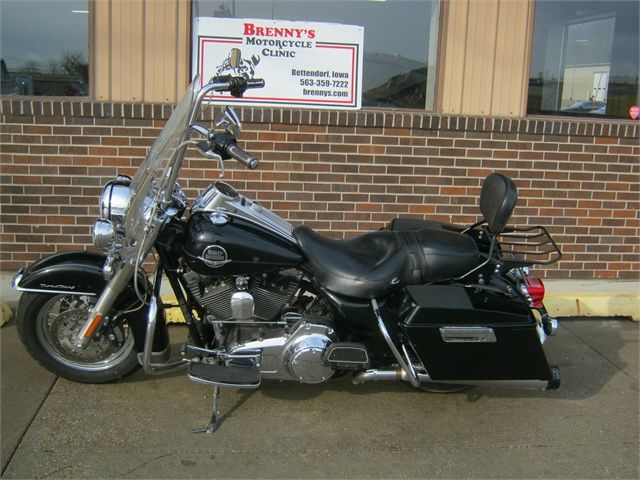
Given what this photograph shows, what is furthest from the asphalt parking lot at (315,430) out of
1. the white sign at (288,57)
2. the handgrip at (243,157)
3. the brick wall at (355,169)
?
the white sign at (288,57)

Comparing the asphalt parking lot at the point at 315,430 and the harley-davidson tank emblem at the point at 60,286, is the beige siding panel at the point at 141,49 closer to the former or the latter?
the harley-davidson tank emblem at the point at 60,286

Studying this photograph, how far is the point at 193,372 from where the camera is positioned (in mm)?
3000

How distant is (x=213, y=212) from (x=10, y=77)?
2857mm

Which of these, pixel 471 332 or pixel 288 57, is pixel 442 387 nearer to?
pixel 471 332

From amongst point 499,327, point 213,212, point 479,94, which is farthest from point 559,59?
point 213,212

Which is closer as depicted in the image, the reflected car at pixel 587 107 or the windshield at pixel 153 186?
the windshield at pixel 153 186

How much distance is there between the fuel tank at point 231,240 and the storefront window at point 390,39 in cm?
222

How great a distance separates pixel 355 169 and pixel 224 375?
240cm

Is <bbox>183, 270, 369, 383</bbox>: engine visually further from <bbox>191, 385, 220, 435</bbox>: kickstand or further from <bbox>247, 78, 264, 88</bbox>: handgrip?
<bbox>247, 78, 264, 88</bbox>: handgrip

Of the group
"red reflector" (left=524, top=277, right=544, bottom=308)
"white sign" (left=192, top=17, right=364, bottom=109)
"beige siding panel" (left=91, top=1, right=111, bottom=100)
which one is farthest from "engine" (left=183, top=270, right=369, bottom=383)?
"beige siding panel" (left=91, top=1, right=111, bottom=100)

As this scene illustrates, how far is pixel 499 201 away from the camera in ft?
10.1

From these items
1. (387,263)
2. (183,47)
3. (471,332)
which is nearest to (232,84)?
(387,263)

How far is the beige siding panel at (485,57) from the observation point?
4.80m

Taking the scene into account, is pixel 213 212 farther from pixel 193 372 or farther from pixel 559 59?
Result: pixel 559 59
